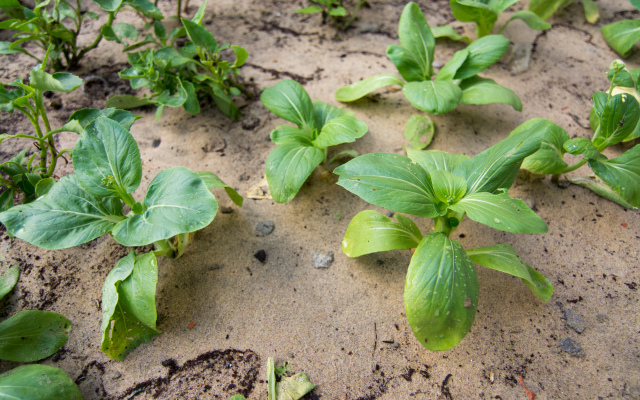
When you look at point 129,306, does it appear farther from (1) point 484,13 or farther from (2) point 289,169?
(1) point 484,13

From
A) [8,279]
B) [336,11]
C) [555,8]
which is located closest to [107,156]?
[8,279]

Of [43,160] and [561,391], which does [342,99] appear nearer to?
[43,160]

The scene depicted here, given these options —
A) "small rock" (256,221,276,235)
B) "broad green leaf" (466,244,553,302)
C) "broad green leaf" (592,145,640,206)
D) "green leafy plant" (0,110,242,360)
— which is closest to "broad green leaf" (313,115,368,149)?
"small rock" (256,221,276,235)

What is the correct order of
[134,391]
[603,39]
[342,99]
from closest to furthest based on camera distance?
[134,391] → [342,99] → [603,39]

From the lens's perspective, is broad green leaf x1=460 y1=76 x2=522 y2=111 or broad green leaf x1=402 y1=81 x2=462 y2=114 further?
broad green leaf x1=460 y1=76 x2=522 y2=111

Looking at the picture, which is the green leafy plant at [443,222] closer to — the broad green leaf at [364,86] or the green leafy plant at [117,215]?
the green leafy plant at [117,215]

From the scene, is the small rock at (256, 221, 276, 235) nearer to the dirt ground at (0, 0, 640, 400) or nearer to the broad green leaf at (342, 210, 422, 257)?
the dirt ground at (0, 0, 640, 400)

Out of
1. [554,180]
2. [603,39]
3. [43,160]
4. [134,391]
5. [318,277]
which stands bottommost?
[134,391]

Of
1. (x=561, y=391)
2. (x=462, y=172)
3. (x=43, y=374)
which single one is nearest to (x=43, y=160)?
(x=43, y=374)
